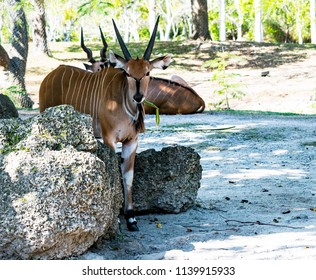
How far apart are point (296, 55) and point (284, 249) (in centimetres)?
1745

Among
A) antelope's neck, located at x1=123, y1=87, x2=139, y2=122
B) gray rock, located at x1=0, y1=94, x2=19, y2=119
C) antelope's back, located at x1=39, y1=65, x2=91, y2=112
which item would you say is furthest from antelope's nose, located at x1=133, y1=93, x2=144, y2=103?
gray rock, located at x1=0, y1=94, x2=19, y2=119

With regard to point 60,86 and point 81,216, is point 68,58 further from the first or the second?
point 81,216

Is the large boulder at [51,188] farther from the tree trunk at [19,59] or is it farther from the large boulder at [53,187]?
the tree trunk at [19,59]

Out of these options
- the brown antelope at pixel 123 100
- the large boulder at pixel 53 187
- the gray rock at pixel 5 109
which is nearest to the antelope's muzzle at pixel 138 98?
the brown antelope at pixel 123 100

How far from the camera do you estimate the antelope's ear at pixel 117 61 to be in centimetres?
525

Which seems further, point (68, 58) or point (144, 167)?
point (68, 58)

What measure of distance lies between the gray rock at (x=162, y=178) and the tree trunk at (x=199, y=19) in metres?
15.9

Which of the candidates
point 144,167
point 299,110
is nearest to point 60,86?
point 144,167

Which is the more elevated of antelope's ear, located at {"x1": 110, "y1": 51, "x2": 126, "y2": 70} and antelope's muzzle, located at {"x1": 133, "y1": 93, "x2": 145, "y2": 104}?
antelope's ear, located at {"x1": 110, "y1": 51, "x2": 126, "y2": 70}

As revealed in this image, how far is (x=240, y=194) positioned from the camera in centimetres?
647

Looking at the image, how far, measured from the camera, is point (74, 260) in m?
4.12

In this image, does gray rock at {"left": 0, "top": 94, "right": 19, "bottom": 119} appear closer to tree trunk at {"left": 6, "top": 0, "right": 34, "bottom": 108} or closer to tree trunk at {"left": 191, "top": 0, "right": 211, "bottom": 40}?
tree trunk at {"left": 6, "top": 0, "right": 34, "bottom": 108}

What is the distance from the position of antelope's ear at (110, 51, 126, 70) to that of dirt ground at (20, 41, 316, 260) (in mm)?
1154

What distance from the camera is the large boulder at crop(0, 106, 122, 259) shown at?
3.95 m
